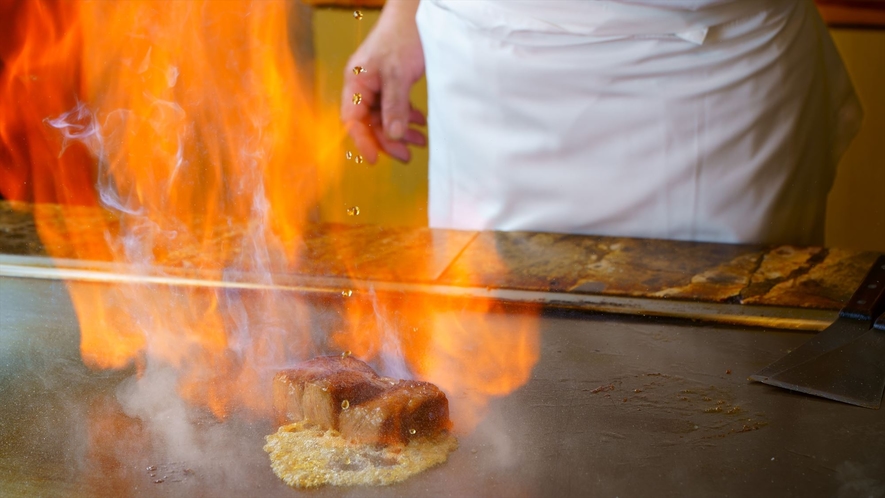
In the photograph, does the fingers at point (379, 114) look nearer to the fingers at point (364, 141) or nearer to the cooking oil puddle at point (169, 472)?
the fingers at point (364, 141)

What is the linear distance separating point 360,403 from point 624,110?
1075 mm

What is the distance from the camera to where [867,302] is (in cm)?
131

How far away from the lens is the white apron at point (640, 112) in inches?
72.2

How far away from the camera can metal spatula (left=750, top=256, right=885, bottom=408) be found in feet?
3.74

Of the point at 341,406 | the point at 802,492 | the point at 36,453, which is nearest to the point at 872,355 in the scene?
the point at 802,492

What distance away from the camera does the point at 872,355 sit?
3.99 ft

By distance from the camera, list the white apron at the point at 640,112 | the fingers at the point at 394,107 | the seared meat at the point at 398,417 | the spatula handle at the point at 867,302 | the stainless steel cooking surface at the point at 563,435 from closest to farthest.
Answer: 1. the stainless steel cooking surface at the point at 563,435
2. the seared meat at the point at 398,417
3. the spatula handle at the point at 867,302
4. the white apron at the point at 640,112
5. the fingers at the point at 394,107

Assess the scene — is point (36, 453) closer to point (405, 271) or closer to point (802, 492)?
point (405, 271)

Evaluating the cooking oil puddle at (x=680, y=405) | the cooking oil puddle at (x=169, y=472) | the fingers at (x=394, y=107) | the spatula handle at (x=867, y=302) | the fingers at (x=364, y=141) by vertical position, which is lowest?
the cooking oil puddle at (x=169, y=472)

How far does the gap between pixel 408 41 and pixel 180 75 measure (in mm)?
1705

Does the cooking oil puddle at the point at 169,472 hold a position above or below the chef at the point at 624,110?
below

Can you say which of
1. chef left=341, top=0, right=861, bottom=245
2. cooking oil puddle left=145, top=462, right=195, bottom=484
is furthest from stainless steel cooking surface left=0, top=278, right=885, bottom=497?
chef left=341, top=0, right=861, bottom=245

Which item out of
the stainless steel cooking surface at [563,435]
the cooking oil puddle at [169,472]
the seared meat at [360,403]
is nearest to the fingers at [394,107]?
the stainless steel cooking surface at [563,435]

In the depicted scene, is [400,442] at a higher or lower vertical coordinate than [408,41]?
lower
